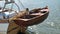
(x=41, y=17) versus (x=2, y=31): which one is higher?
(x=41, y=17)

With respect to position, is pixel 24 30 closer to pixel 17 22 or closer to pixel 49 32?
pixel 17 22

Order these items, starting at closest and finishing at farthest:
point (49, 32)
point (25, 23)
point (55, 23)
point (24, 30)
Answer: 1. point (25, 23)
2. point (24, 30)
3. point (49, 32)
4. point (55, 23)

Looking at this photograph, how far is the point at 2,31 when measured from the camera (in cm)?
1727

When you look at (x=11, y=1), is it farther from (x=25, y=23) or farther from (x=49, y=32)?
(x=49, y=32)

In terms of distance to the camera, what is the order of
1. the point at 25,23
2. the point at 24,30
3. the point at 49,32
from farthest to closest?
the point at 49,32, the point at 24,30, the point at 25,23

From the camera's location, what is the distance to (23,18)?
17047 mm

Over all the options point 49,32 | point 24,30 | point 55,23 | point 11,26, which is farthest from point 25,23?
point 55,23

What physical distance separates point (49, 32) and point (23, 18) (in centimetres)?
745

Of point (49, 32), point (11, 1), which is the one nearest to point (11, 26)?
point (11, 1)

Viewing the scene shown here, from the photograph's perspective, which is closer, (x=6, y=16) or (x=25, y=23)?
(x=25, y=23)

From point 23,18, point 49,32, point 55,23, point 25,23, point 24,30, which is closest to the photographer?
point 25,23

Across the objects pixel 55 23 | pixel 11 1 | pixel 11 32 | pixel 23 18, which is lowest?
pixel 55 23

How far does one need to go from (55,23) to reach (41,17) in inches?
456

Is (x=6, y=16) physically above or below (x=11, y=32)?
above
